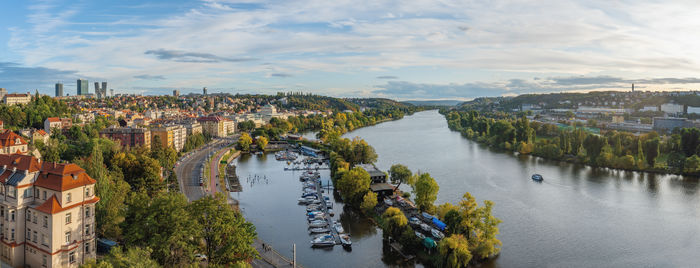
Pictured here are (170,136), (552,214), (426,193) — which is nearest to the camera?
(426,193)

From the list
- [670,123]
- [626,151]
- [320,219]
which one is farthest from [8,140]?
[670,123]

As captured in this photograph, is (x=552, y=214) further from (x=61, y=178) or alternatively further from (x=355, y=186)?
(x=61, y=178)

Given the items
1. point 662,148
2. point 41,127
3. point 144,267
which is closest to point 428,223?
point 144,267

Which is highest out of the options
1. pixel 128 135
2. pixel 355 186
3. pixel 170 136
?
pixel 128 135

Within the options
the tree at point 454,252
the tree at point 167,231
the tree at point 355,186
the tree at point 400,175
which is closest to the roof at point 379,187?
the tree at point 355,186

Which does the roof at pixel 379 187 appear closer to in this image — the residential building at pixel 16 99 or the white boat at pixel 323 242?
the white boat at pixel 323 242

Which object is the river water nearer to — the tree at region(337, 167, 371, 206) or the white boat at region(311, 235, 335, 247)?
the white boat at region(311, 235, 335, 247)
